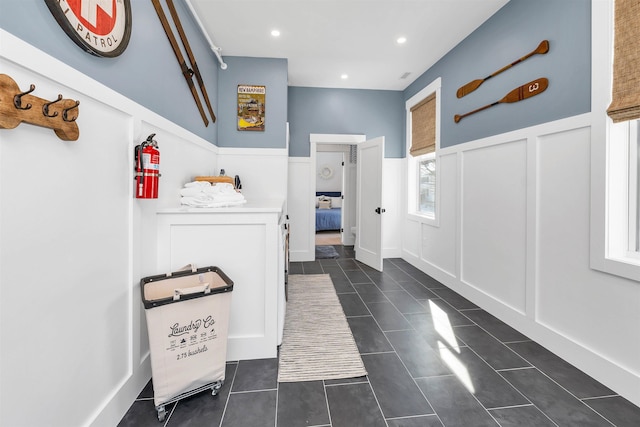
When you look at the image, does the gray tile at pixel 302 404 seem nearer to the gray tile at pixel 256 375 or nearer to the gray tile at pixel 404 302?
the gray tile at pixel 256 375

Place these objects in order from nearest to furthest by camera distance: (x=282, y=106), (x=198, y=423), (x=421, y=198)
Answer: (x=198, y=423) → (x=282, y=106) → (x=421, y=198)

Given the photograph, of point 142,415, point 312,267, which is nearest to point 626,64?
point 142,415

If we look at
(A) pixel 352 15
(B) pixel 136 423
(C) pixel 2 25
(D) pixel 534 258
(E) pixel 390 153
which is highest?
(A) pixel 352 15

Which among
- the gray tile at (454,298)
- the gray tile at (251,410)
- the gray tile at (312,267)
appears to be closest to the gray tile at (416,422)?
the gray tile at (251,410)

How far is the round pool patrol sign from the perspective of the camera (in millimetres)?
1032

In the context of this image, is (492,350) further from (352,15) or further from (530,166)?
(352,15)

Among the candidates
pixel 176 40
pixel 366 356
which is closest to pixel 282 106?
pixel 176 40

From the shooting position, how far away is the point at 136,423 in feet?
4.42

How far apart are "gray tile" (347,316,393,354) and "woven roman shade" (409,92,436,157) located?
2.43 metres

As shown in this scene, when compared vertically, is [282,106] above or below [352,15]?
below

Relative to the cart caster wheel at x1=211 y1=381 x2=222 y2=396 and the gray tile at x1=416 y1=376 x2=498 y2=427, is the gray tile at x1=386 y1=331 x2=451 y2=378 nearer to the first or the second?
the gray tile at x1=416 y1=376 x2=498 y2=427

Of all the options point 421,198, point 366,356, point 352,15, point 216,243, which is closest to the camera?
point 216,243

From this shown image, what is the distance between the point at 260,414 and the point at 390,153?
4.06 metres

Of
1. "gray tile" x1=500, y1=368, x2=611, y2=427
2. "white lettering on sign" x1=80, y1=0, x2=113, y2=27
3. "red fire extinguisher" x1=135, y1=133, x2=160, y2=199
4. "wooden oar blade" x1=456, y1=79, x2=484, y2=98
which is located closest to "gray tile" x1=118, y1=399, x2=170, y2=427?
"red fire extinguisher" x1=135, y1=133, x2=160, y2=199
